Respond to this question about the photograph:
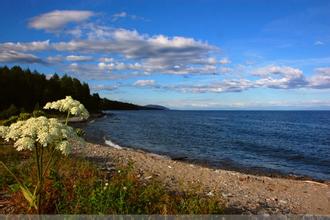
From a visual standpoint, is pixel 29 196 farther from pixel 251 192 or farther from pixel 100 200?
pixel 251 192

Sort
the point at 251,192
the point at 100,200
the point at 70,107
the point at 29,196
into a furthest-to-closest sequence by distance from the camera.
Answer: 1. the point at 251,192
2. the point at 70,107
3. the point at 100,200
4. the point at 29,196

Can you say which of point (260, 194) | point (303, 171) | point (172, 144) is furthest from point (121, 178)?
point (172, 144)

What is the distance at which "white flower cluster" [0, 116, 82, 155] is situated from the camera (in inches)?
265

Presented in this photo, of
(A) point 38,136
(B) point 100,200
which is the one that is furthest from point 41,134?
(B) point 100,200

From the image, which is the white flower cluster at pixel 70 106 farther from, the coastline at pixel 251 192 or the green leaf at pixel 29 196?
the green leaf at pixel 29 196

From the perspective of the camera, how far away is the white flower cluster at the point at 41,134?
6723 millimetres

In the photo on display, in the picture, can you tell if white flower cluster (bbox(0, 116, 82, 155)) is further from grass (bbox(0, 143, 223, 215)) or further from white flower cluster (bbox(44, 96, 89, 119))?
grass (bbox(0, 143, 223, 215))

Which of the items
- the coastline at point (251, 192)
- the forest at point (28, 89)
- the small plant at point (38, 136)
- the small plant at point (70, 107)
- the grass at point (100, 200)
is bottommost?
the coastline at point (251, 192)

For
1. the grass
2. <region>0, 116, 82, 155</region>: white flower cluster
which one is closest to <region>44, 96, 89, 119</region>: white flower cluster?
<region>0, 116, 82, 155</region>: white flower cluster

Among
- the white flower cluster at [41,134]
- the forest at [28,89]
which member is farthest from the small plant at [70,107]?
the forest at [28,89]

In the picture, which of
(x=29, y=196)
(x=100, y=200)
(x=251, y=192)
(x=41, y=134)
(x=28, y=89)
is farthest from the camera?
(x=28, y=89)

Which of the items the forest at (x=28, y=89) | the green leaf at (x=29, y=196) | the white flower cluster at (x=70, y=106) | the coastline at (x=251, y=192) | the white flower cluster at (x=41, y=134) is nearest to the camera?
the white flower cluster at (x=41, y=134)

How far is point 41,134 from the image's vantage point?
265 inches

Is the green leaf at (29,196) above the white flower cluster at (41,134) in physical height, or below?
below
